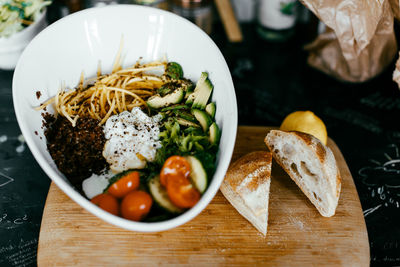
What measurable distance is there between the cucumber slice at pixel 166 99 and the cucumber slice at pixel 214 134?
0.89 ft

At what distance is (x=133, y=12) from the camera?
1709mm

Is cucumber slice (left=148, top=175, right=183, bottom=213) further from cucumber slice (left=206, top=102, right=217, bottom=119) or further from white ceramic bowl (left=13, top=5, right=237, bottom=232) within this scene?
cucumber slice (left=206, top=102, right=217, bottom=119)

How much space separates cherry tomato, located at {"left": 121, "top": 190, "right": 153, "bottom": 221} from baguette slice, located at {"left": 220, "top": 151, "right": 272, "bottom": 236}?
347 millimetres

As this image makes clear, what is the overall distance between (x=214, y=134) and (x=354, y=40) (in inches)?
37.7

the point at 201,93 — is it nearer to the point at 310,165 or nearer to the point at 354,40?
the point at 310,165

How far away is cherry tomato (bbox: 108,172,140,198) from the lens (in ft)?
4.25

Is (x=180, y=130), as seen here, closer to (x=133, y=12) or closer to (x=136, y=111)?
(x=136, y=111)

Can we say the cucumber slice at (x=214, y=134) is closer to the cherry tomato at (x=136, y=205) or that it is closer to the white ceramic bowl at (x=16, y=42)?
the cherry tomato at (x=136, y=205)

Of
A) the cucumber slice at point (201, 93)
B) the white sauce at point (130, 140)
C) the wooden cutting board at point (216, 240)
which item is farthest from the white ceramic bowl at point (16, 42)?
the cucumber slice at point (201, 93)

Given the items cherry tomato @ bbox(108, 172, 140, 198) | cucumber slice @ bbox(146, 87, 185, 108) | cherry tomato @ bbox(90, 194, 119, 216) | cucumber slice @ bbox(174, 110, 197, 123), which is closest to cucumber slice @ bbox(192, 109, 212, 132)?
cucumber slice @ bbox(174, 110, 197, 123)

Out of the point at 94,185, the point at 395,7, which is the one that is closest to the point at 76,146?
the point at 94,185

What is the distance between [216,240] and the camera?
1.37 metres


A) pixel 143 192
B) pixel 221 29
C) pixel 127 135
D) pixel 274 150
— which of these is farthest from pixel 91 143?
pixel 221 29

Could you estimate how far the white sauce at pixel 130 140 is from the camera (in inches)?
56.6
